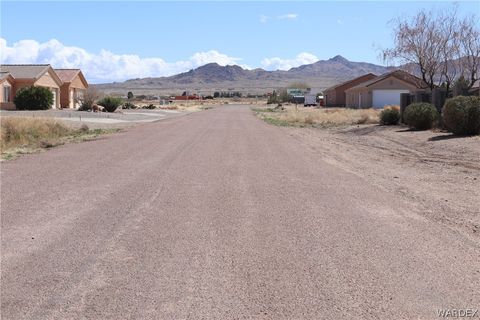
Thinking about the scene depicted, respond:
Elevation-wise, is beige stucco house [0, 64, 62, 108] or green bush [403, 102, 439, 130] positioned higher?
beige stucco house [0, 64, 62, 108]

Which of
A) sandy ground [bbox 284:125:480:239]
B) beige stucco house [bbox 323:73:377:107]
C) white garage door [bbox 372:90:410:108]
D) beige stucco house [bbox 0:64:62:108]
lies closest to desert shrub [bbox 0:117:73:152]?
sandy ground [bbox 284:125:480:239]

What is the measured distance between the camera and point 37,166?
15.9m

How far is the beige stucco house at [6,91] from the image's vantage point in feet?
176

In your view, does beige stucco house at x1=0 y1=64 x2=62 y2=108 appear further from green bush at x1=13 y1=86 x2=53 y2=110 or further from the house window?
green bush at x1=13 y1=86 x2=53 y2=110

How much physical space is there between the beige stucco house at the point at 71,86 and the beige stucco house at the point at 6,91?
9.66m

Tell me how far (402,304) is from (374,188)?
23.0 feet

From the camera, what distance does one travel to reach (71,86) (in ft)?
219

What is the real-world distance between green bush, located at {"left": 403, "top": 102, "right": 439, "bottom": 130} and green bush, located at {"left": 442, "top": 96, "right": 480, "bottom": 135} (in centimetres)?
454

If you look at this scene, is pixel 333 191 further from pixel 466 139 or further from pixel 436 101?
pixel 436 101

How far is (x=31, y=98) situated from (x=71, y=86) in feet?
46.9

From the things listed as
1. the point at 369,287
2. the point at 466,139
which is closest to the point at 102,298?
the point at 369,287

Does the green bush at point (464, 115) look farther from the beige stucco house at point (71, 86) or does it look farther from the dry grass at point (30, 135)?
the beige stucco house at point (71, 86)

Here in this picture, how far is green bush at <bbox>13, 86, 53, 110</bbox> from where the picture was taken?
52.5 m

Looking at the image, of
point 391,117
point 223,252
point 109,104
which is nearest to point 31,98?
point 109,104
